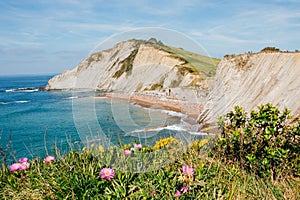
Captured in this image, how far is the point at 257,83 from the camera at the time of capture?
864 inches

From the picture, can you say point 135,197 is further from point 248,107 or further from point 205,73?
point 248,107

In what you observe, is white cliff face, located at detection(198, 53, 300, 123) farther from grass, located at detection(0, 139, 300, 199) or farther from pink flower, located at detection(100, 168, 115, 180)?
pink flower, located at detection(100, 168, 115, 180)

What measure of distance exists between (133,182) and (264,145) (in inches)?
86.3

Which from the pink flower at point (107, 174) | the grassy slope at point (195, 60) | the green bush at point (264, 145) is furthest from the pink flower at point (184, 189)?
the grassy slope at point (195, 60)

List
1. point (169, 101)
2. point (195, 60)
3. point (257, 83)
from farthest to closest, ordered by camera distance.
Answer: point (169, 101) → point (257, 83) → point (195, 60)

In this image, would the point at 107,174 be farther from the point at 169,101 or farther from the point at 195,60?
the point at 169,101

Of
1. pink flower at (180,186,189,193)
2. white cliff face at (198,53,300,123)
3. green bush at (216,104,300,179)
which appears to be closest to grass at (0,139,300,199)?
pink flower at (180,186,189,193)

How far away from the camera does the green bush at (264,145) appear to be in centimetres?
422

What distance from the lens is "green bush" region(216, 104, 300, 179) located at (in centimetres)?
422

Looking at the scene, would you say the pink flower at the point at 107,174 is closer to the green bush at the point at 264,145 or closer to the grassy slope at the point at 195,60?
the green bush at the point at 264,145

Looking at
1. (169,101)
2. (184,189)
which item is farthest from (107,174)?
(169,101)

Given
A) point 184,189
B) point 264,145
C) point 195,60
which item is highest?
point 195,60

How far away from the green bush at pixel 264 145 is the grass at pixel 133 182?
178 millimetres

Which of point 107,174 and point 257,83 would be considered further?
point 257,83
